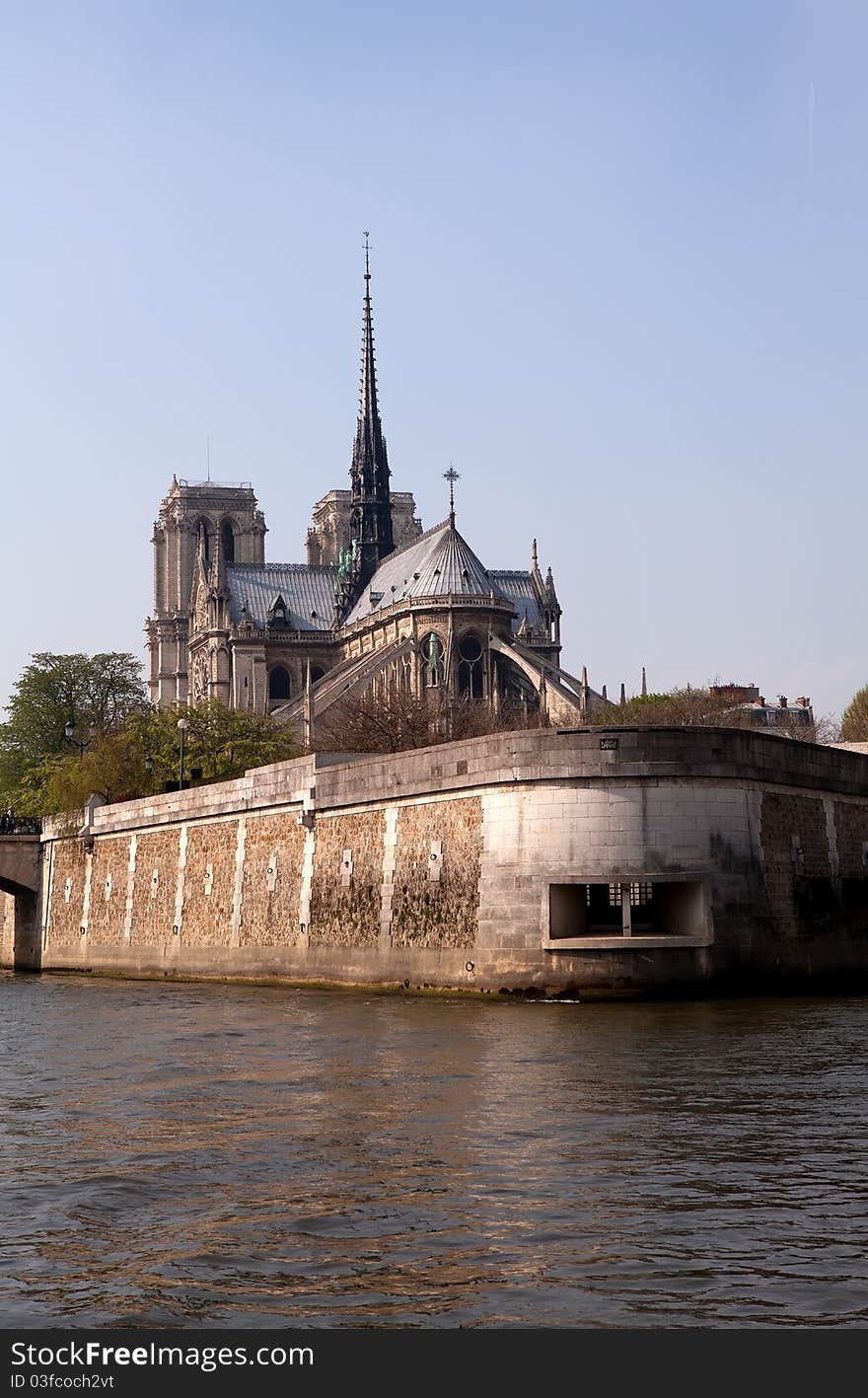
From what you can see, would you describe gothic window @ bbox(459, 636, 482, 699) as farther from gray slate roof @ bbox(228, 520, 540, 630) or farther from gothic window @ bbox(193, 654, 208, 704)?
gothic window @ bbox(193, 654, 208, 704)

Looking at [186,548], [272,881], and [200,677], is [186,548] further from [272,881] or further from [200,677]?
[272,881]

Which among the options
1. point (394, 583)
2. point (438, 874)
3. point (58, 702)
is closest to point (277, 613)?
point (394, 583)

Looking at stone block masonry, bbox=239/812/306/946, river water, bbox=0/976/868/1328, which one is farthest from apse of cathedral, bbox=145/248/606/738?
river water, bbox=0/976/868/1328

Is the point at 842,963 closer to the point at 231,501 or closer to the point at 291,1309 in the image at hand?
the point at 291,1309

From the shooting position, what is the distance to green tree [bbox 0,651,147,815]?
9494 cm

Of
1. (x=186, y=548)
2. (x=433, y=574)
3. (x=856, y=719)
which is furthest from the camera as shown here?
(x=186, y=548)

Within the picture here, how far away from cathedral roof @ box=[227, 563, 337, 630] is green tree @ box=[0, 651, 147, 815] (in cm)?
3323

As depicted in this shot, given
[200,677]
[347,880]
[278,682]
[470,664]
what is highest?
[200,677]

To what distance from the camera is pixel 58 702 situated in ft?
326

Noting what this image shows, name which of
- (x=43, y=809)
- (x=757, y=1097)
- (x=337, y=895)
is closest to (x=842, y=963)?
(x=337, y=895)

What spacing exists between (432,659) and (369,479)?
101 ft

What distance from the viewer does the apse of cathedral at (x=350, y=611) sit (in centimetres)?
11112

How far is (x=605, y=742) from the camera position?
28.4 metres

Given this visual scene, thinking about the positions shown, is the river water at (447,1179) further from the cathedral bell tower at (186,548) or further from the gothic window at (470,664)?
the cathedral bell tower at (186,548)
